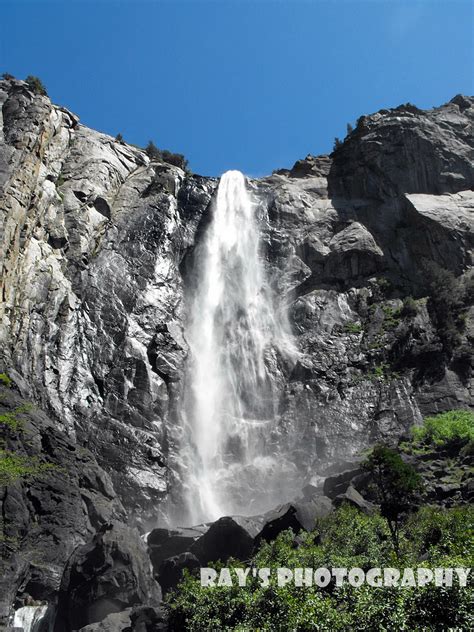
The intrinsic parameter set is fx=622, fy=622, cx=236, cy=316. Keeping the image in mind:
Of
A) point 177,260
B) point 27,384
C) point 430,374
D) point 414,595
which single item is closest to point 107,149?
point 177,260

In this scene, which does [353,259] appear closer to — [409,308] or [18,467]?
[409,308]

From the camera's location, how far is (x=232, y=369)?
44.1 m

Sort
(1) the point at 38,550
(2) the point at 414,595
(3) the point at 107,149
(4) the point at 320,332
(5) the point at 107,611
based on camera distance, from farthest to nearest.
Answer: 1. (3) the point at 107,149
2. (4) the point at 320,332
3. (1) the point at 38,550
4. (5) the point at 107,611
5. (2) the point at 414,595

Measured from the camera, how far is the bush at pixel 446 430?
33.0m

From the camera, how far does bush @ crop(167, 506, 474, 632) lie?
1277 cm

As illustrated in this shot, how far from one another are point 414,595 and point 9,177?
35.6 meters

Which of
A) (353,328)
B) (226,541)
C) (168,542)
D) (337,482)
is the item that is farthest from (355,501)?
(353,328)

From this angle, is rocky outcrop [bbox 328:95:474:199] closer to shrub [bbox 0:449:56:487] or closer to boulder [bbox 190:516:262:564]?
boulder [bbox 190:516:262:564]

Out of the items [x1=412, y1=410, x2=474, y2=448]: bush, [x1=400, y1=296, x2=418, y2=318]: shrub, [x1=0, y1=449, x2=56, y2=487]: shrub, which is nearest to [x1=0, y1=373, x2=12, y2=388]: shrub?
[x1=0, y1=449, x2=56, y2=487]: shrub

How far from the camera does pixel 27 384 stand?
3316 centimetres

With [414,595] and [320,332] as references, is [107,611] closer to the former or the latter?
[414,595]

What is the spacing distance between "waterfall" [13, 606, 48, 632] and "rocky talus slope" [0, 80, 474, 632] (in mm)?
626

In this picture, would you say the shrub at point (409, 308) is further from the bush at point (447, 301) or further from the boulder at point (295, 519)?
the boulder at point (295, 519)

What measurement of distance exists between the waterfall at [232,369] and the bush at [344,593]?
12302mm
